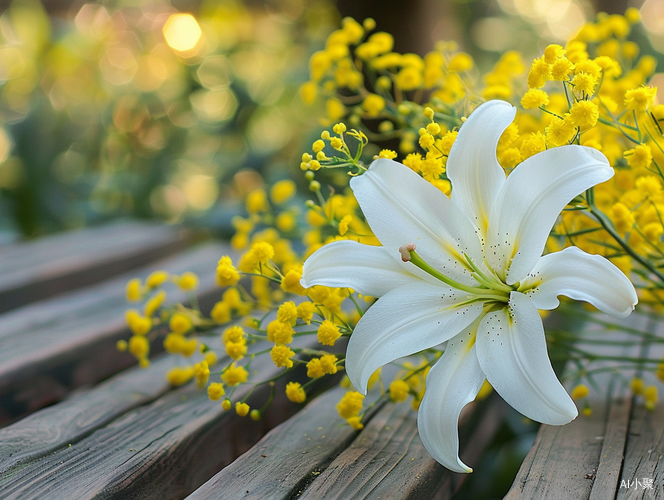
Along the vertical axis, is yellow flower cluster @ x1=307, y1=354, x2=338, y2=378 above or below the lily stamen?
below

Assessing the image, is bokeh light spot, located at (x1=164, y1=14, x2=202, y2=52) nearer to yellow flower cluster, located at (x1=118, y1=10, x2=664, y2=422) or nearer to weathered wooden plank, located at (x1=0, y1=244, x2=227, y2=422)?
weathered wooden plank, located at (x1=0, y1=244, x2=227, y2=422)

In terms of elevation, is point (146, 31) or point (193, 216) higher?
point (146, 31)

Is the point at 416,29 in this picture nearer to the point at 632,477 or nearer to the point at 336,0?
the point at 336,0

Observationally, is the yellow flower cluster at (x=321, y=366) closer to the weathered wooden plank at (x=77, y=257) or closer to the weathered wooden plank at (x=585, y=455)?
the weathered wooden plank at (x=585, y=455)

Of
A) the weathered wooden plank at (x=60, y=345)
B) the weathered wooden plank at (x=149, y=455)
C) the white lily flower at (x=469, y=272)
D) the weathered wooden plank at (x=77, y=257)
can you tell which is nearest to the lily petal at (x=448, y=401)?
the white lily flower at (x=469, y=272)

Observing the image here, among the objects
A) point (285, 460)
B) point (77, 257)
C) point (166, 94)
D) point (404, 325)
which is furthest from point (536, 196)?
point (166, 94)

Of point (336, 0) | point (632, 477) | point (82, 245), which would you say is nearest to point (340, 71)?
point (632, 477)

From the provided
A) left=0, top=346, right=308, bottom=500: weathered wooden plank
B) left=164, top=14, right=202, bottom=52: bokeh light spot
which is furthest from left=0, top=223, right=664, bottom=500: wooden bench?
left=164, top=14, right=202, bottom=52: bokeh light spot
